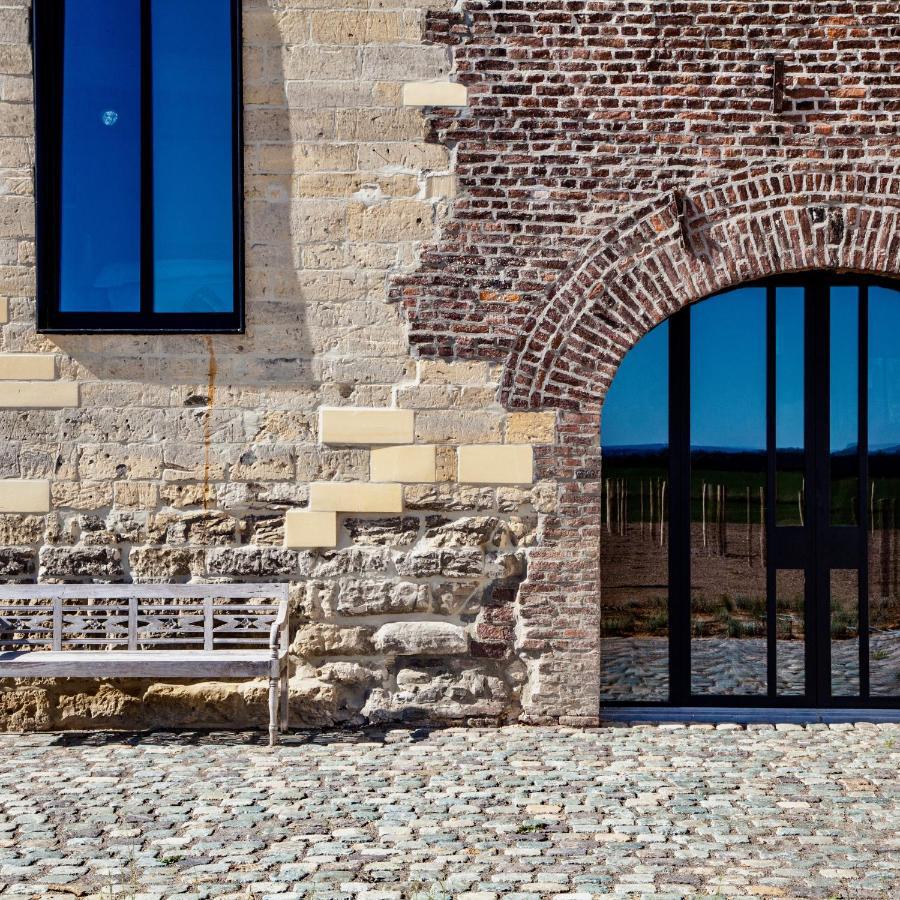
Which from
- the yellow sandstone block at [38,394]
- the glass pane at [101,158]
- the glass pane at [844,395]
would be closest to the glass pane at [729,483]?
the glass pane at [844,395]

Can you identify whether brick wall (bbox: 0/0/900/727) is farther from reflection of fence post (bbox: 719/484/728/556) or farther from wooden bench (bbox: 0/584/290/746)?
reflection of fence post (bbox: 719/484/728/556)

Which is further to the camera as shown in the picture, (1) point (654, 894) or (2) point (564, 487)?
(2) point (564, 487)

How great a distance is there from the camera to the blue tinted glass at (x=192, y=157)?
6.84 m

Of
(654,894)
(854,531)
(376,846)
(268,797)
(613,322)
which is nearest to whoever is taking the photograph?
(654,894)

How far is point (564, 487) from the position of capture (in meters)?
6.74

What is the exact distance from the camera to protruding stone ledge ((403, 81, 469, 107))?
6.73m

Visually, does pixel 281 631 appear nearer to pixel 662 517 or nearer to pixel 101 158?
pixel 662 517

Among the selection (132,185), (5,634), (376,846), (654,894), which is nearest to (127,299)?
(132,185)

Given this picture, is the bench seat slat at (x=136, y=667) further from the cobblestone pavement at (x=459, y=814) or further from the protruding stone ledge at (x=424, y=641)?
the protruding stone ledge at (x=424, y=641)

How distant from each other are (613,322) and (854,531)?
2.03 m

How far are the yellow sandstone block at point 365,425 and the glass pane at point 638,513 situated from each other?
1.32 m

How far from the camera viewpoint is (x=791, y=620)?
7.21 metres

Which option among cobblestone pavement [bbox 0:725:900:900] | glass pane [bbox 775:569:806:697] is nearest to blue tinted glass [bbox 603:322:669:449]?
glass pane [bbox 775:569:806:697]

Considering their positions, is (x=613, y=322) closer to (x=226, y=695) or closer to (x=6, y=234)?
(x=226, y=695)
